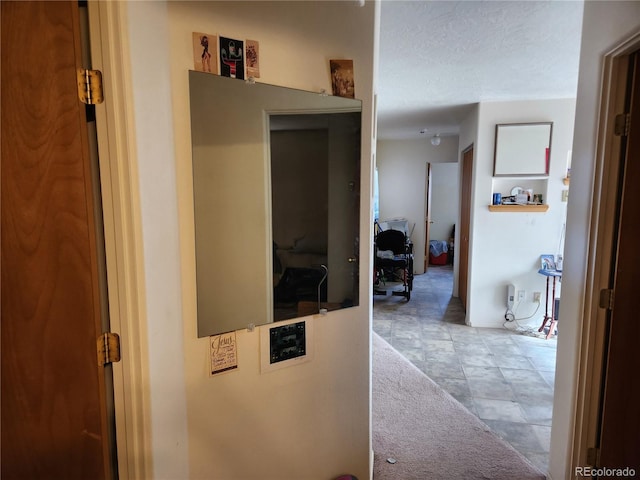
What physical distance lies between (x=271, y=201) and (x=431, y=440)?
1830mm

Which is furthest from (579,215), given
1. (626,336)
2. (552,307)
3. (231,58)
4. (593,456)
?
(552,307)

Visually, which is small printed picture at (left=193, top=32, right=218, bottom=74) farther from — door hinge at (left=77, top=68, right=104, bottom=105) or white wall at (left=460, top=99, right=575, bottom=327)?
white wall at (left=460, top=99, right=575, bottom=327)

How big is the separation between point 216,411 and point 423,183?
5994 millimetres

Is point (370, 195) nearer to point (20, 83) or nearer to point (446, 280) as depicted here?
point (20, 83)

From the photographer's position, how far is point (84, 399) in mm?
973

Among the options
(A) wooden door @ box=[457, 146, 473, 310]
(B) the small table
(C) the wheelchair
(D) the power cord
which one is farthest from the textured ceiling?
(D) the power cord

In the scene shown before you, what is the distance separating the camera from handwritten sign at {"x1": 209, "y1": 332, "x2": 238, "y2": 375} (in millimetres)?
1181

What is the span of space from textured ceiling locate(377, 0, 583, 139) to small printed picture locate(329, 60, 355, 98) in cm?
78

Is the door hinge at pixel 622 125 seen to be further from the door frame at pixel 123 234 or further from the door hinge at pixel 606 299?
the door frame at pixel 123 234

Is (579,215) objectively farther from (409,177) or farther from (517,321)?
(409,177)

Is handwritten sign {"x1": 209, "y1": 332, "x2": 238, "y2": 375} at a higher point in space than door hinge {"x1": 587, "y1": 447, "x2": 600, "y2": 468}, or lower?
higher

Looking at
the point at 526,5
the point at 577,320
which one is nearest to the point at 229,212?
the point at 577,320

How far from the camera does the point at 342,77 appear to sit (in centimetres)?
135

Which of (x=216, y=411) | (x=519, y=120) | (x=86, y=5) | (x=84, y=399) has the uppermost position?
(x=519, y=120)
